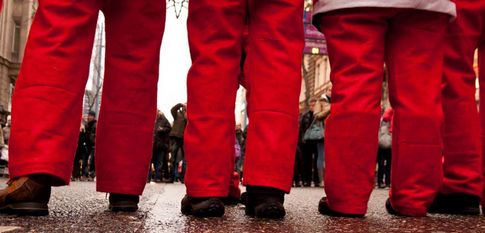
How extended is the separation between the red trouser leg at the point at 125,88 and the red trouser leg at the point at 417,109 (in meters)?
1.03

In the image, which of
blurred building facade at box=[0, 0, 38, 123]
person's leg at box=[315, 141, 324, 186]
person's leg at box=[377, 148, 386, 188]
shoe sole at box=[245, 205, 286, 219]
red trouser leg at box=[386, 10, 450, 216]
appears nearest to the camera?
shoe sole at box=[245, 205, 286, 219]

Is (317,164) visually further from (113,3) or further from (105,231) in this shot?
(105,231)

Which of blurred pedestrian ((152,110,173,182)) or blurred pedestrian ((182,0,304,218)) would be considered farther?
blurred pedestrian ((152,110,173,182))

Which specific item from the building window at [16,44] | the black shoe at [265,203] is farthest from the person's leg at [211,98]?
the building window at [16,44]

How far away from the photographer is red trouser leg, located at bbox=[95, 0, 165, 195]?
2.54 meters

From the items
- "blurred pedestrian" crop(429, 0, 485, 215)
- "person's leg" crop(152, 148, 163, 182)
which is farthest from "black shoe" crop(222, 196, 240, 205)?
"person's leg" crop(152, 148, 163, 182)

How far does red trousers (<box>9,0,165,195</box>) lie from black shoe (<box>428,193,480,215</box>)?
1428 millimetres

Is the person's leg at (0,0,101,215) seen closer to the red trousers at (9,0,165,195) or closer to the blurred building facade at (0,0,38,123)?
the red trousers at (9,0,165,195)

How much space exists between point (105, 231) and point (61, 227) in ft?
0.51

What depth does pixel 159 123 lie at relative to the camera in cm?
1258

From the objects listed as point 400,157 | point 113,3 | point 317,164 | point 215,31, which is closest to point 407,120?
point 400,157

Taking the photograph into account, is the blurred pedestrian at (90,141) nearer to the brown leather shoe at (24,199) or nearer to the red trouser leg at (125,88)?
the red trouser leg at (125,88)

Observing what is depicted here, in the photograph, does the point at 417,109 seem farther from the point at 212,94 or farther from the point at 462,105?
the point at 212,94

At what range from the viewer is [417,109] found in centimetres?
273
